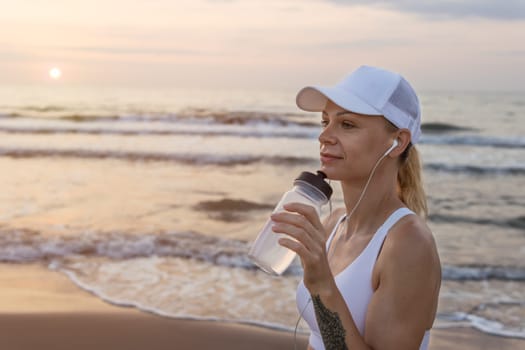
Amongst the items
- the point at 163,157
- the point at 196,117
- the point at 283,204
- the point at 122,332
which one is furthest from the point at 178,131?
the point at 283,204

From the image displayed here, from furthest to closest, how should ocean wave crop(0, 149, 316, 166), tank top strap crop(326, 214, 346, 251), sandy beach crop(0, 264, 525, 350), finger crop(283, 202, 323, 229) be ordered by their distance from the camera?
ocean wave crop(0, 149, 316, 166)
sandy beach crop(0, 264, 525, 350)
tank top strap crop(326, 214, 346, 251)
finger crop(283, 202, 323, 229)

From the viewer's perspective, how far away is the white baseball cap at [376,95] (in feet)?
7.84

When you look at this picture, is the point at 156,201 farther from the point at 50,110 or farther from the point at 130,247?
the point at 50,110

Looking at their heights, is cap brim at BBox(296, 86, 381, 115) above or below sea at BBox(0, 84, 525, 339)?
above

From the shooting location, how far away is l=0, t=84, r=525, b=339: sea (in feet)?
23.0

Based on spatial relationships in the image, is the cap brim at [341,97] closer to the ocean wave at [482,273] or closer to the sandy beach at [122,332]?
the sandy beach at [122,332]

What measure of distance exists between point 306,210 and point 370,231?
668 mm

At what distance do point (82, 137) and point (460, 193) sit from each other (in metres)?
12.9

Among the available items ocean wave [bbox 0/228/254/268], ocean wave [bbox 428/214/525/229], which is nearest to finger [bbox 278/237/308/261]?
ocean wave [bbox 0/228/254/268]

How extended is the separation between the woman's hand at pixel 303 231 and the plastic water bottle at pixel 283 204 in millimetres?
85

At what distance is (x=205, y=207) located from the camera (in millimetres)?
11320

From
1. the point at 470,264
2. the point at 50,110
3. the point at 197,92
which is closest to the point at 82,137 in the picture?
the point at 50,110

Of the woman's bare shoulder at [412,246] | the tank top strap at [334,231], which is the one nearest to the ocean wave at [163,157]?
the tank top strap at [334,231]

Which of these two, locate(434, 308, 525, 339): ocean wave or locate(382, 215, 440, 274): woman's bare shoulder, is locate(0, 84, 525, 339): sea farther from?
locate(382, 215, 440, 274): woman's bare shoulder
